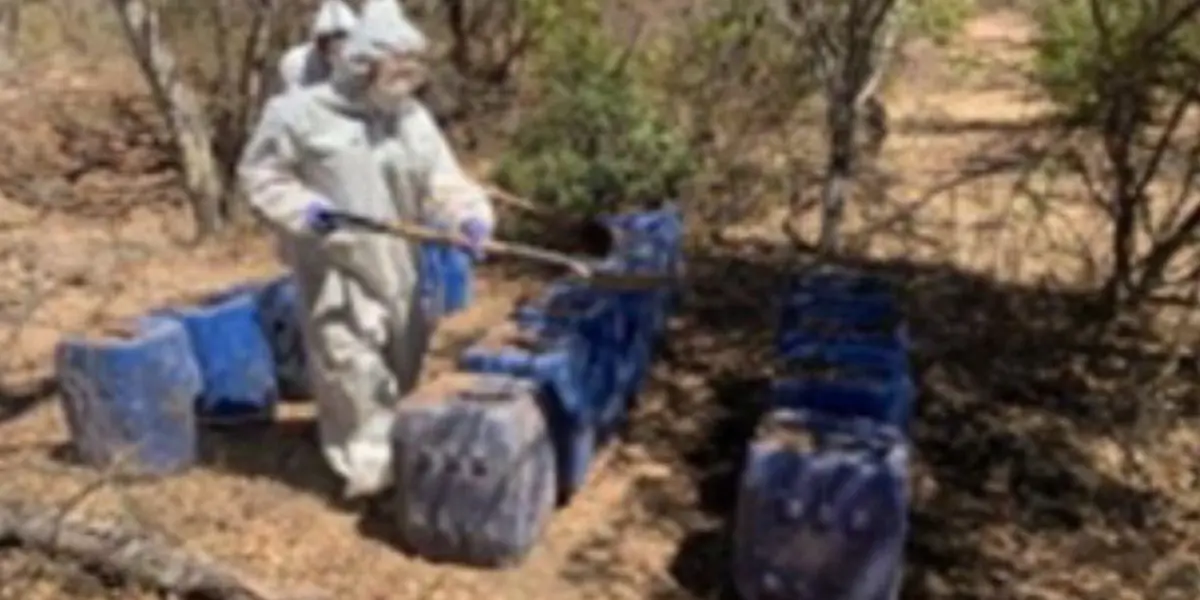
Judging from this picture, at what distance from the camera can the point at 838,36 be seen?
8.45m

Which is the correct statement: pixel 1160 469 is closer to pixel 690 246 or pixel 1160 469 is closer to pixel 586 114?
pixel 690 246

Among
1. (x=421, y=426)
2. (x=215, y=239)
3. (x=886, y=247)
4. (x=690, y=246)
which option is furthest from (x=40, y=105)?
(x=421, y=426)

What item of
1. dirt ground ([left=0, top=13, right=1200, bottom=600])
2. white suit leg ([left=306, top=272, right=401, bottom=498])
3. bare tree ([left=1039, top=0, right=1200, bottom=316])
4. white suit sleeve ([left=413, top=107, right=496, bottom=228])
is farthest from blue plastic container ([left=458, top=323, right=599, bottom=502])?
bare tree ([left=1039, top=0, right=1200, bottom=316])

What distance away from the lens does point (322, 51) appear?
18.1 ft

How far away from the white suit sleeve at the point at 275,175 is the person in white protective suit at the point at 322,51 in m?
0.17

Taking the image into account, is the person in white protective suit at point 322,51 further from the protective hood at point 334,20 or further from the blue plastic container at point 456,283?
the blue plastic container at point 456,283

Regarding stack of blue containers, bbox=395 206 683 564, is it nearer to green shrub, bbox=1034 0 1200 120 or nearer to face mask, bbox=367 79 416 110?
face mask, bbox=367 79 416 110

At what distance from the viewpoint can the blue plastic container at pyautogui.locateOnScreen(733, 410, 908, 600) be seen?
4.75 meters

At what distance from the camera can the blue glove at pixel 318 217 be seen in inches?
207

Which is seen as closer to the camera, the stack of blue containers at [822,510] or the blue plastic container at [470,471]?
the stack of blue containers at [822,510]

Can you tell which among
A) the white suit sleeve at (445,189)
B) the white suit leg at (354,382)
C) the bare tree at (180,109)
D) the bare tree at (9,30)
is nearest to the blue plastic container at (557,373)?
the white suit leg at (354,382)

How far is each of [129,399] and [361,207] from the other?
3.28 feet

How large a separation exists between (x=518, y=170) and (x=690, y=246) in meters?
1.00

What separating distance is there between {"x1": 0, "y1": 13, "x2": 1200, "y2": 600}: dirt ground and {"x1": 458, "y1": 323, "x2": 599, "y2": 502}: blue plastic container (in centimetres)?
17
